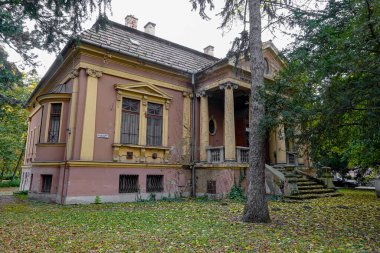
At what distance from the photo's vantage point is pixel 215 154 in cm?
1385

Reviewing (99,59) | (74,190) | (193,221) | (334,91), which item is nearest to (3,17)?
(99,59)

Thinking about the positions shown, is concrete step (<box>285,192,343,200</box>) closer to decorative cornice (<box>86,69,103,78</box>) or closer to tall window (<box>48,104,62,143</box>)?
decorative cornice (<box>86,69,103,78</box>)

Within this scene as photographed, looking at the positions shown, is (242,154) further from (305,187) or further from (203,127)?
(305,187)

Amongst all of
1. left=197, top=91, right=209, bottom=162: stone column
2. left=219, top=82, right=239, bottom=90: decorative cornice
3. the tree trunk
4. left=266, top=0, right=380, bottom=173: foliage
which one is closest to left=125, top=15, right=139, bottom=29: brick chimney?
left=197, top=91, right=209, bottom=162: stone column

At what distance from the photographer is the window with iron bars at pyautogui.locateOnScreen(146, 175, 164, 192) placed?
1334cm

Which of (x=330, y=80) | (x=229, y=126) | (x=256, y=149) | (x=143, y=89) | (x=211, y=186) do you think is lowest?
(x=211, y=186)

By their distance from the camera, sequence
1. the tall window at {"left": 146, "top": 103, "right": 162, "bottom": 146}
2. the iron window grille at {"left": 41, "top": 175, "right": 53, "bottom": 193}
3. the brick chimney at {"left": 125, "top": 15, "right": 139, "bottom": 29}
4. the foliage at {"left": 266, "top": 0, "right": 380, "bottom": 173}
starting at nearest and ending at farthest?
the foliage at {"left": 266, "top": 0, "right": 380, "bottom": 173}, the iron window grille at {"left": 41, "top": 175, "right": 53, "bottom": 193}, the tall window at {"left": 146, "top": 103, "right": 162, "bottom": 146}, the brick chimney at {"left": 125, "top": 15, "right": 139, "bottom": 29}

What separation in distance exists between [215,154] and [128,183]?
472 cm

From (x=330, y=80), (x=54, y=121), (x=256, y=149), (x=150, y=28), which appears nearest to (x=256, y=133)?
(x=256, y=149)

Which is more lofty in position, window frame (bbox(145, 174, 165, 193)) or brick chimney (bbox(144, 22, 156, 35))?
brick chimney (bbox(144, 22, 156, 35))

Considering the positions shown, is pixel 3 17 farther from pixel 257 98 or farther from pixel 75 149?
pixel 257 98

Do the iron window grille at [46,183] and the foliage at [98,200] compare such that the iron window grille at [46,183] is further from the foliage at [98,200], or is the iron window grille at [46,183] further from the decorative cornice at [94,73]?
the decorative cornice at [94,73]

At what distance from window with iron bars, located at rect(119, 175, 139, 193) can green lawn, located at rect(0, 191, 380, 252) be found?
4.14 meters

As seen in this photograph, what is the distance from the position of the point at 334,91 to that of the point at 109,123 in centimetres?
991
